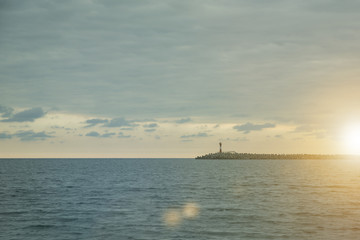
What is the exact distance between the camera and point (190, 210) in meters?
41.1

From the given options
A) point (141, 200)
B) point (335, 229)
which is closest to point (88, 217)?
point (141, 200)

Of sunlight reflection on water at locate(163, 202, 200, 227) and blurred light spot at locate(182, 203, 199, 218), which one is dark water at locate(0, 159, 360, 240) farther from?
blurred light spot at locate(182, 203, 199, 218)

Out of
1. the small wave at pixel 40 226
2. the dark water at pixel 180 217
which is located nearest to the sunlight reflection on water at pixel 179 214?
the dark water at pixel 180 217

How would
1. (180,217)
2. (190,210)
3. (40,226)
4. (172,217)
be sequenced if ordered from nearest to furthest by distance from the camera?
(40,226) → (180,217) → (172,217) → (190,210)

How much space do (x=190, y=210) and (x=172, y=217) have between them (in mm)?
4551

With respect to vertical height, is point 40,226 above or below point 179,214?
below

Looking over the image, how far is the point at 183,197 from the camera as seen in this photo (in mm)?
53969

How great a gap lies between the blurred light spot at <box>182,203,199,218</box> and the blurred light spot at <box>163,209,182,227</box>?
2.46 feet

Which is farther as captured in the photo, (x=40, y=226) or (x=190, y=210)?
(x=190, y=210)

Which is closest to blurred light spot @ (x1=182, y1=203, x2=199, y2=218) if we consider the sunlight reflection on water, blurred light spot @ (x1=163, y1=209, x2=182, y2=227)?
the sunlight reflection on water

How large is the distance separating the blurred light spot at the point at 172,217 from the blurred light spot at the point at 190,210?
749 millimetres

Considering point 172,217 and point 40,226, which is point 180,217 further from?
point 40,226

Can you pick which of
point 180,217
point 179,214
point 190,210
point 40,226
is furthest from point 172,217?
point 40,226

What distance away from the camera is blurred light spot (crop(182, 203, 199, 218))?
3781cm
